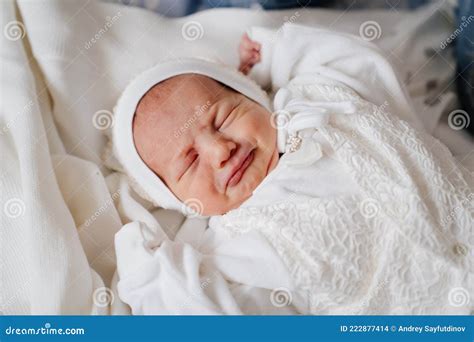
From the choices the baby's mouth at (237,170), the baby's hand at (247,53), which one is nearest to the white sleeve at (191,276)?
the baby's mouth at (237,170)

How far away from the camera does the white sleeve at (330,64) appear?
1140 millimetres

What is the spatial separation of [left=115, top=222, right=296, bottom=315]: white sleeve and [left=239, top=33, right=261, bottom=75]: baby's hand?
0.38 meters

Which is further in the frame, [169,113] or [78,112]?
[78,112]

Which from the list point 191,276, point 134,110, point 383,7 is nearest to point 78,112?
point 134,110

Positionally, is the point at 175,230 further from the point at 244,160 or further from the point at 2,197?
the point at 2,197

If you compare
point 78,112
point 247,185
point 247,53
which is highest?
point 247,53

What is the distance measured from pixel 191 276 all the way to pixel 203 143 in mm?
230

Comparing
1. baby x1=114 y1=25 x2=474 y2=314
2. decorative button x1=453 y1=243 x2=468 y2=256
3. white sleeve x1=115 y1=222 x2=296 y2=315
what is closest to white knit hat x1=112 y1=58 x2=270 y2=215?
baby x1=114 y1=25 x2=474 y2=314

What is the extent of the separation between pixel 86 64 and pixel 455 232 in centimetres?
72

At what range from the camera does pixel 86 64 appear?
3.88 feet

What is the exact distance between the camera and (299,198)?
1.01 metres

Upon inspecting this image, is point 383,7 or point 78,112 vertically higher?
point 383,7

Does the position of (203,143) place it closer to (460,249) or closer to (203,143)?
(203,143)

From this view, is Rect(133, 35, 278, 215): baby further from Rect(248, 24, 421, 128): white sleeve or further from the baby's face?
Rect(248, 24, 421, 128): white sleeve
